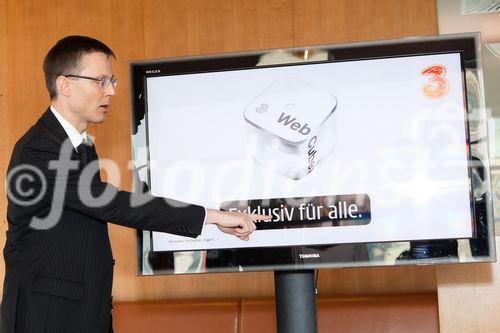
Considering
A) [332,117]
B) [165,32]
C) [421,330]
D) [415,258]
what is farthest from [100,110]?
[421,330]

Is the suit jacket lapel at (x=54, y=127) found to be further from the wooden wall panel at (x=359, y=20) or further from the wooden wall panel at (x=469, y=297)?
the wooden wall panel at (x=359, y=20)

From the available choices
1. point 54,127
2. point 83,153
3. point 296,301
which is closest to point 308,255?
point 296,301

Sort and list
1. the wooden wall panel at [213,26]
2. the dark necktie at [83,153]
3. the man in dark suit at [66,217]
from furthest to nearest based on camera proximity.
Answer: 1. the wooden wall panel at [213,26]
2. the dark necktie at [83,153]
3. the man in dark suit at [66,217]

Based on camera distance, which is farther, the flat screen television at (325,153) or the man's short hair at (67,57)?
the flat screen television at (325,153)

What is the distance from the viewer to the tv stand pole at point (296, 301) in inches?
117

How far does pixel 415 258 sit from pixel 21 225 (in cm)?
146

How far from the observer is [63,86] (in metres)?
2.55

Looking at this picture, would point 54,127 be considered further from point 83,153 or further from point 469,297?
point 469,297

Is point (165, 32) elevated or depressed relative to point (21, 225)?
elevated

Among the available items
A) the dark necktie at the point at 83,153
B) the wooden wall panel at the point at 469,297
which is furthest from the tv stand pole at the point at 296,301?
the dark necktie at the point at 83,153

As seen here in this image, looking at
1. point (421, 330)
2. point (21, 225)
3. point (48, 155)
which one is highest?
point (48, 155)

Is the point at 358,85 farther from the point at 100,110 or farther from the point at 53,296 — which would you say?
the point at 53,296

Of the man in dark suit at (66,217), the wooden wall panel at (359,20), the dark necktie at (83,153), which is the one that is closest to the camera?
the man in dark suit at (66,217)

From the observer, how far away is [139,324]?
12.5 feet
